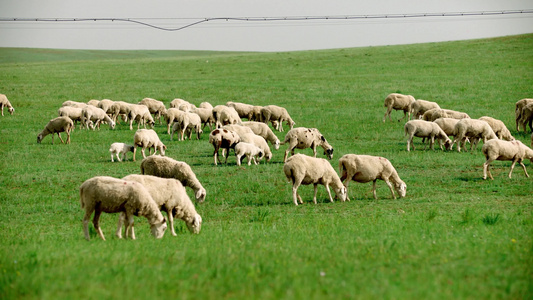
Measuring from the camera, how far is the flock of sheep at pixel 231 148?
11133 millimetres

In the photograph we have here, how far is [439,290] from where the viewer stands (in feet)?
21.0

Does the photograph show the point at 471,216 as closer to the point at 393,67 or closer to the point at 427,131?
the point at 427,131

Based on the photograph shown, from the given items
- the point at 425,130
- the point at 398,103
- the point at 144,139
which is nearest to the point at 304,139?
the point at 425,130

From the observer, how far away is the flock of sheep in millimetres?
11133

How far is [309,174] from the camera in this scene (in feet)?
54.1

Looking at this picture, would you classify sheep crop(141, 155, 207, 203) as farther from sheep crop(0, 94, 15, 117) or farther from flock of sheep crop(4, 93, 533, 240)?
sheep crop(0, 94, 15, 117)

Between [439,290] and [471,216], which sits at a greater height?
[439,290]

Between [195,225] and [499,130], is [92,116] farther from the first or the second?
[195,225]

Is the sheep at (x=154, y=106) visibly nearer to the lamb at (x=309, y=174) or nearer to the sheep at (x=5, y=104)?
the sheep at (x=5, y=104)

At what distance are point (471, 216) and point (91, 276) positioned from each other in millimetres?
8734

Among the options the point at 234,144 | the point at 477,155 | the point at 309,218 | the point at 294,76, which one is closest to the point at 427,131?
the point at 477,155

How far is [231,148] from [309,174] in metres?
8.36

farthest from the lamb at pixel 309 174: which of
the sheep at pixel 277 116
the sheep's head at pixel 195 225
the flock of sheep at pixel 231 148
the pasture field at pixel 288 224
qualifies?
the sheep at pixel 277 116

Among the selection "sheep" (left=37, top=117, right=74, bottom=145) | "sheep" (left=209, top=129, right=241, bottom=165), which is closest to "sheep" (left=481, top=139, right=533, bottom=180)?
"sheep" (left=209, top=129, right=241, bottom=165)
